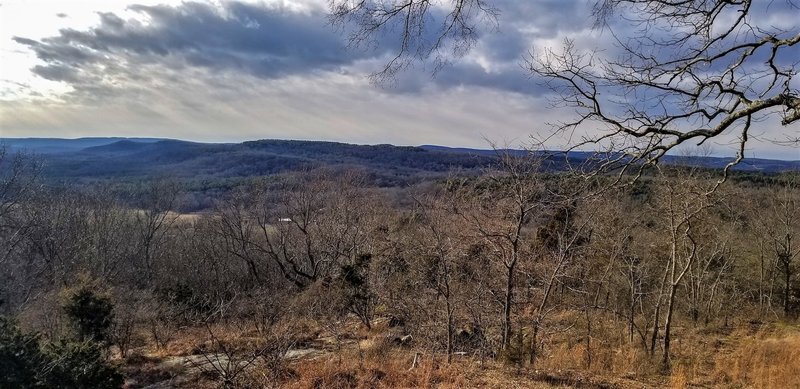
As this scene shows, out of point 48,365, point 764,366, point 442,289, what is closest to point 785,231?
point 764,366

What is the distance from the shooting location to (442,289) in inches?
583

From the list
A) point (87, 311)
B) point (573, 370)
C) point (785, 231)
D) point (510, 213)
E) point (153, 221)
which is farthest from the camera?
point (153, 221)

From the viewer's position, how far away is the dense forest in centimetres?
1002

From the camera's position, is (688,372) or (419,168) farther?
(419,168)

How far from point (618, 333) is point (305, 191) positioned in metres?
22.7

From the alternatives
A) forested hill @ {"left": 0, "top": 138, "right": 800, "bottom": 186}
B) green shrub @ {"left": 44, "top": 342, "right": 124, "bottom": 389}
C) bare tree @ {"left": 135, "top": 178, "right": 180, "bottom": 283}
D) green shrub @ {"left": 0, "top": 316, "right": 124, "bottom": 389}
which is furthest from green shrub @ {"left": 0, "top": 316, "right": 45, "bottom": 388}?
forested hill @ {"left": 0, "top": 138, "right": 800, "bottom": 186}

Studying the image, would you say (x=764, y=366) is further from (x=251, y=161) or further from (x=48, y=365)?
(x=251, y=161)

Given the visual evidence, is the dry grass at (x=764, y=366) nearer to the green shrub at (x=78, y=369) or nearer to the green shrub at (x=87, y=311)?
the green shrub at (x=78, y=369)

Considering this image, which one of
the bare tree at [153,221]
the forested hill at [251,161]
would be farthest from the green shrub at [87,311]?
the forested hill at [251,161]

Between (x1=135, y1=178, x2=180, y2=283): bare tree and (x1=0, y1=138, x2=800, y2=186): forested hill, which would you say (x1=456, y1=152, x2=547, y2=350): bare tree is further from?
(x1=0, y1=138, x2=800, y2=186): forested hill

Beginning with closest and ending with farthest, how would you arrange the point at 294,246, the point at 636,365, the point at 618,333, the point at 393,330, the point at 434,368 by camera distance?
1. the point at 434,368
2. the point at 636,365
3. the point at 618,333
4. the point at 393,330
5. the point at 294,246

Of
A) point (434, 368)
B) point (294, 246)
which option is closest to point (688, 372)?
point (434, 368)

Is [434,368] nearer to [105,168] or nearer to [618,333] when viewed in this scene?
[618,333]

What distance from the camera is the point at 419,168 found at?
10588 centimetres
